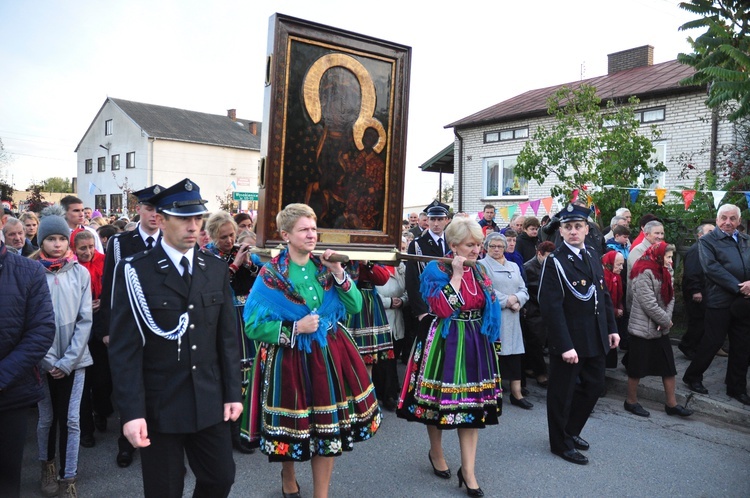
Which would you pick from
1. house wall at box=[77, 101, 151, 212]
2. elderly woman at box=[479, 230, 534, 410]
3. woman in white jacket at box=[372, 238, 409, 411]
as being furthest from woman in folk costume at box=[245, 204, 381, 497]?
house wall at box=[77, 101, 151, 212]

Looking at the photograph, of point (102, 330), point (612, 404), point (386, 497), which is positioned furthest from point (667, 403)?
point (102, 330)

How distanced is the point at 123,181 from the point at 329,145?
4001 centimetres

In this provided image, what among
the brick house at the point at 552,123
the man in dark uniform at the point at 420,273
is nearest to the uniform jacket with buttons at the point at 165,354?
the man in dark uniform at the point at 420,273

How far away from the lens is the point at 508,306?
6.27 m

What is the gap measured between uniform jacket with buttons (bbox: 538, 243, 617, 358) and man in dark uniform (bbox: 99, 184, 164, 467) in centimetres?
310

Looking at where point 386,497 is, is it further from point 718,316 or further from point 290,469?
point 718,316

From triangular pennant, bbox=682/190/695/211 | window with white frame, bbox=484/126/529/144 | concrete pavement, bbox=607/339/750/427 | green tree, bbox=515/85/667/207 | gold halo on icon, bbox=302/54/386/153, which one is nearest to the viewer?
gold halo on icon, bbox=302/54/386/153

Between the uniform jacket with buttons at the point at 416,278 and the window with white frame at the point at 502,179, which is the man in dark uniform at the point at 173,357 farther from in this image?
the window with white frame at the point at 502,179

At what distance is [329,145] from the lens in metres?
3.72

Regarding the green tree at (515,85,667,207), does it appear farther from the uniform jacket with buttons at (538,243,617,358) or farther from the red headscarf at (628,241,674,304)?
the uniform jacket with buttons at (538,243,617,358)

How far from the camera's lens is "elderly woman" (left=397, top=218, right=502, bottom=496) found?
4.09 m

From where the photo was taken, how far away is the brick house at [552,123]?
46.9ft

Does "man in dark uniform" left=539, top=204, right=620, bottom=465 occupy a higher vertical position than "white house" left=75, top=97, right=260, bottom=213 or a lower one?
lower

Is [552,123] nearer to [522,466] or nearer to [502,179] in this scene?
[502,179]
